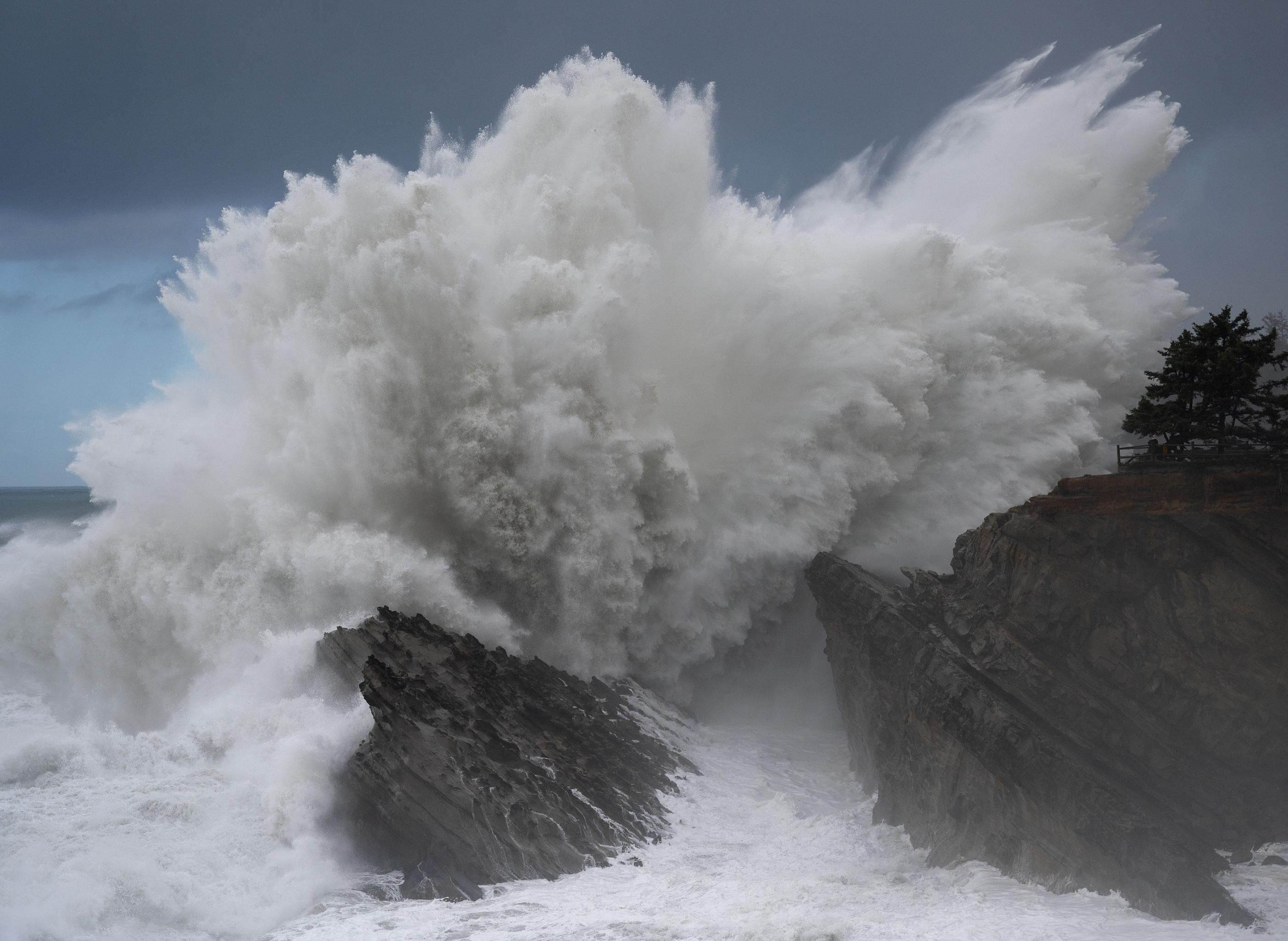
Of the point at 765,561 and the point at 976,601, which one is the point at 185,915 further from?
the point at 765,561

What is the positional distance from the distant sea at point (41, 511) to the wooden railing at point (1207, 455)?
54.0m

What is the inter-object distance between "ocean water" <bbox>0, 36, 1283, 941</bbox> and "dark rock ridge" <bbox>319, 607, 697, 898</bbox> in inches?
27.6

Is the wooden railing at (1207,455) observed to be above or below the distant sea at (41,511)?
below

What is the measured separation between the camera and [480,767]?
53.5ft

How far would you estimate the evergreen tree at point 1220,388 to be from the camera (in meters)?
18.6

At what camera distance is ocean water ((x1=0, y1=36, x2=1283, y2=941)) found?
54.3 feet

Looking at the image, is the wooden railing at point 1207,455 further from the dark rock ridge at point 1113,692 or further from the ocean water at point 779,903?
the ocean water at point 779,903

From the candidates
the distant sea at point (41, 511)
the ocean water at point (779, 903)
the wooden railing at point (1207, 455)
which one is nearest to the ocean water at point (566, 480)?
the ocean water at point (779, 903)

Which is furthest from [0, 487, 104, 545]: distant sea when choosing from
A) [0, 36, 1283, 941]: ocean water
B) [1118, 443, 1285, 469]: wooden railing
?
[1118, 443, 1285, 469]: wooden railing

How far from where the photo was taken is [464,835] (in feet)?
50.4

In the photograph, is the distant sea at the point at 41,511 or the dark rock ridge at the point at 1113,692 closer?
the dark rock ridge at the point at 1113,692

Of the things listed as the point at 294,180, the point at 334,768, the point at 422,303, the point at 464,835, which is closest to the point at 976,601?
the point at 464,835

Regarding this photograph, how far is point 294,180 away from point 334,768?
51.2ft

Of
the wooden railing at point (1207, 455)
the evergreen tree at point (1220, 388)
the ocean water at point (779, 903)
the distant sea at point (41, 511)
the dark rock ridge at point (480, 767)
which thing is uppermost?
the distant sea at point (41, 511)
